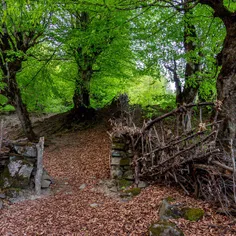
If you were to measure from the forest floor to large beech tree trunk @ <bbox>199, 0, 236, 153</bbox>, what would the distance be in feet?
4.62

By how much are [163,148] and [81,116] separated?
8.23 m

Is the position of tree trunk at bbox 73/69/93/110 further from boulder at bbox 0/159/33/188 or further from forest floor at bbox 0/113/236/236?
boulder at bbox 0/159/33/188

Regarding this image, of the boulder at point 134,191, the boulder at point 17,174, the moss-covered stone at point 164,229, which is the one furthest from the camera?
the boulder at point 17,174

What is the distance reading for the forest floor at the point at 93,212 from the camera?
3338mm

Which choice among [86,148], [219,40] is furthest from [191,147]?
[86,148]

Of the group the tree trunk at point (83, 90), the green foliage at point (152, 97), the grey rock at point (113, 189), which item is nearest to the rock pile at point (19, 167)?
the grey rock at point (113, 189)

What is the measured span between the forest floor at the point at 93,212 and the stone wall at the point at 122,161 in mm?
479

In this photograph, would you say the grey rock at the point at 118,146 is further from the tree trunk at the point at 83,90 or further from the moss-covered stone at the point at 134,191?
the tree trunk at the point at 83,90

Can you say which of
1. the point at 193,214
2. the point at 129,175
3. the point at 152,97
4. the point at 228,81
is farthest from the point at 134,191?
the point at 152,97

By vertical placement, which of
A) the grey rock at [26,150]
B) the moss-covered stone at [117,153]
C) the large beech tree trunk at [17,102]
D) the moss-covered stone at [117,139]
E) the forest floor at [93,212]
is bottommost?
the forest floor at [93,212]

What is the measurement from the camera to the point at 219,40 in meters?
7.21

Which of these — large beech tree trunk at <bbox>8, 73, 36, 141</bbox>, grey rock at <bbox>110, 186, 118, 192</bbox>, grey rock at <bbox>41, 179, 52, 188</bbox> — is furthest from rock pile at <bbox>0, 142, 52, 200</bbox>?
large beech tree trunk at <bbox>8, 73, 36, 141</bbox>

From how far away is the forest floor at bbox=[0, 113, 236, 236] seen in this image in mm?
3338

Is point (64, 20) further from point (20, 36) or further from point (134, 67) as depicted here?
point (134, 67)
